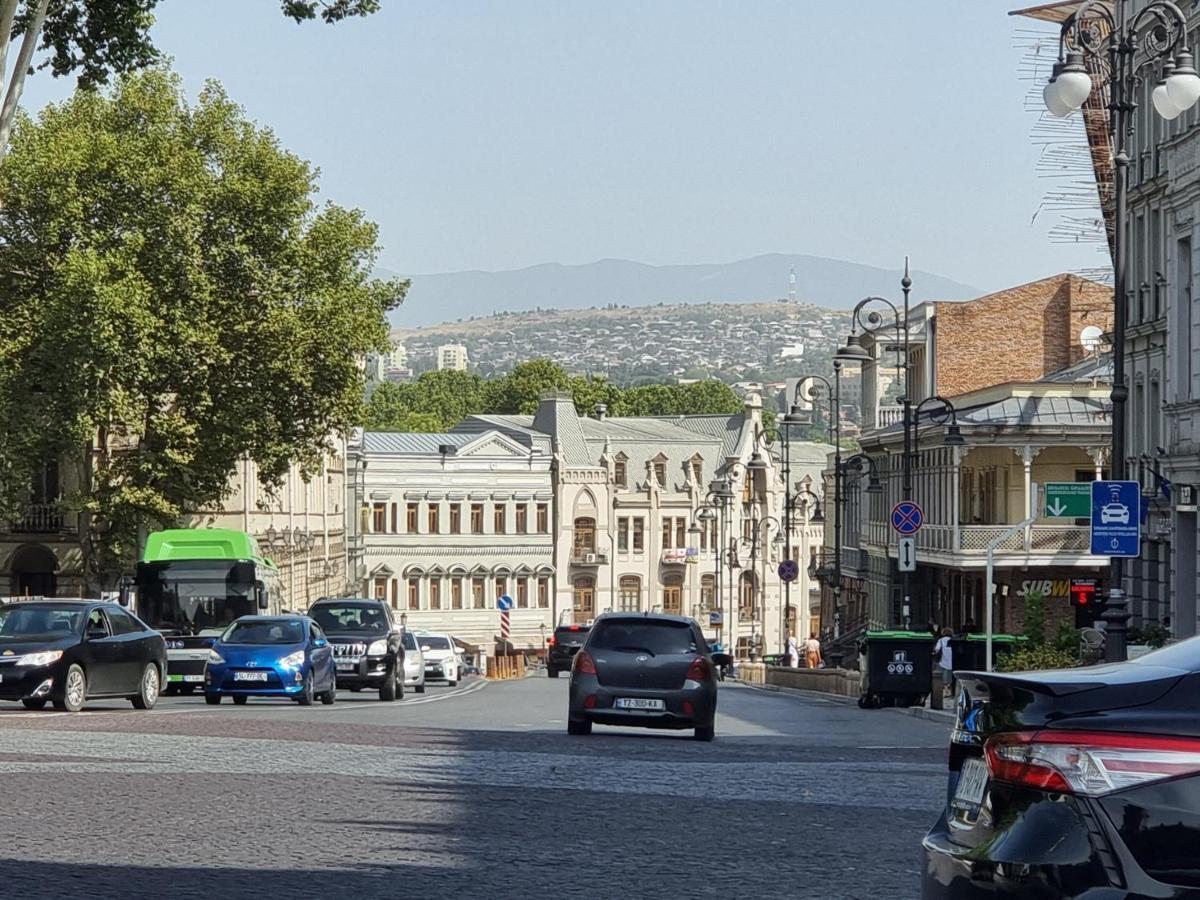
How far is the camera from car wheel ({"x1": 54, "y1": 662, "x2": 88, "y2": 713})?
29.5 m

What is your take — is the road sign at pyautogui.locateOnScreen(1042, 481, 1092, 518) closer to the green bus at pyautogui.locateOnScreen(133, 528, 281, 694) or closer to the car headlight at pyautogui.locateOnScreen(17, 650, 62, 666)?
the car headlight at pyautogui.locateOnScreen(17, 650, 62, 666)

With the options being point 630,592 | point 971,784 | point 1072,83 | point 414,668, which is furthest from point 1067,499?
point 630,592

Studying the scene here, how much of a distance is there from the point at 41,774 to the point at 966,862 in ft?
40.8

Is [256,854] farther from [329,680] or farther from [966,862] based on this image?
[329,680]

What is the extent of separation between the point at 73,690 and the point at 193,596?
1446 cm

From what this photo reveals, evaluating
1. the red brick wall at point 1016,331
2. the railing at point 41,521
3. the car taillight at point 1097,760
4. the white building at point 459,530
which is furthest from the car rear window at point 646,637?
the white building at point 459,530

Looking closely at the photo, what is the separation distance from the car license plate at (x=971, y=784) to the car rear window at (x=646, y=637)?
1937 cm

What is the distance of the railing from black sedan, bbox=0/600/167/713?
3737 centimetres

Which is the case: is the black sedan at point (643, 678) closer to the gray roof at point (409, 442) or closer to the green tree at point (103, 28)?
the green tree at point (103, 28)

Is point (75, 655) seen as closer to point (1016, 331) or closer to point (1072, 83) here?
point (1072, 83)

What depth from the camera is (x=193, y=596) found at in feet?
145

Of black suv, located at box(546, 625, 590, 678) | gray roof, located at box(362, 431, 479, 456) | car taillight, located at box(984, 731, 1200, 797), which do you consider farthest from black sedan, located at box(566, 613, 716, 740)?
gray roof, located at box(362, 431, 479, 456)

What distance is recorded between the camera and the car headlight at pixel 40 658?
29.3 meters

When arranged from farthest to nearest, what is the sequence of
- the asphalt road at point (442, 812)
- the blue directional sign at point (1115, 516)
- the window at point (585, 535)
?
the window at point (585, 535), the blue directional sign at point (1115, 516), the asphalt road at point (442, 812)
